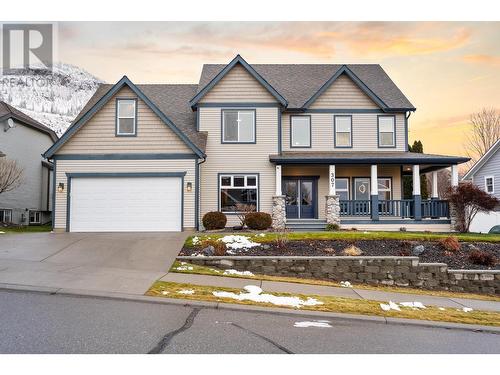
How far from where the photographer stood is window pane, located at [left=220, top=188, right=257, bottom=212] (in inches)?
770

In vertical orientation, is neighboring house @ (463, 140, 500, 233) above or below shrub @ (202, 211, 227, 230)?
above

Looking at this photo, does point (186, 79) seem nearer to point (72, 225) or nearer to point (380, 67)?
point (380, 67)

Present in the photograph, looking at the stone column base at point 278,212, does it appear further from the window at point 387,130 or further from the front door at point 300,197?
the window at point 387,130

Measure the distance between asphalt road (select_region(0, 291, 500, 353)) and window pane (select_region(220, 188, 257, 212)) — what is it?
1161cm

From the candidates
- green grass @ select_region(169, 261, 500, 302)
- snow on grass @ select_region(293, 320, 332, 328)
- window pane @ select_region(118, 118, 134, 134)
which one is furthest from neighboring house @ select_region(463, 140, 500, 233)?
A: snow on grass @ select_region(293, 320, 332, 328)

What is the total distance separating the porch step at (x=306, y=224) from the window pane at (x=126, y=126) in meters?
8.01

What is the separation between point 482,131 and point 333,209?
32.3m

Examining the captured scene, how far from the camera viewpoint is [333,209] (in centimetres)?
1919

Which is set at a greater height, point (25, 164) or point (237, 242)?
point (25, 164)

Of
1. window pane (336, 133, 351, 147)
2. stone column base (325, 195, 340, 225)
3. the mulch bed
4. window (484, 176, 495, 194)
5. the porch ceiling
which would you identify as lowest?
the mulch bed

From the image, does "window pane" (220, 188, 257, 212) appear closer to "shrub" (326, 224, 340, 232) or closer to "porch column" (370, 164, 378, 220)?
"shrub" (326, 224, 340, 232)

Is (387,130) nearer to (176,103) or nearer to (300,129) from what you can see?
(300,129)

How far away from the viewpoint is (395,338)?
650cm

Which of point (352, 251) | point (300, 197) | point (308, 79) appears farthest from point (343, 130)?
point (352, 251)
